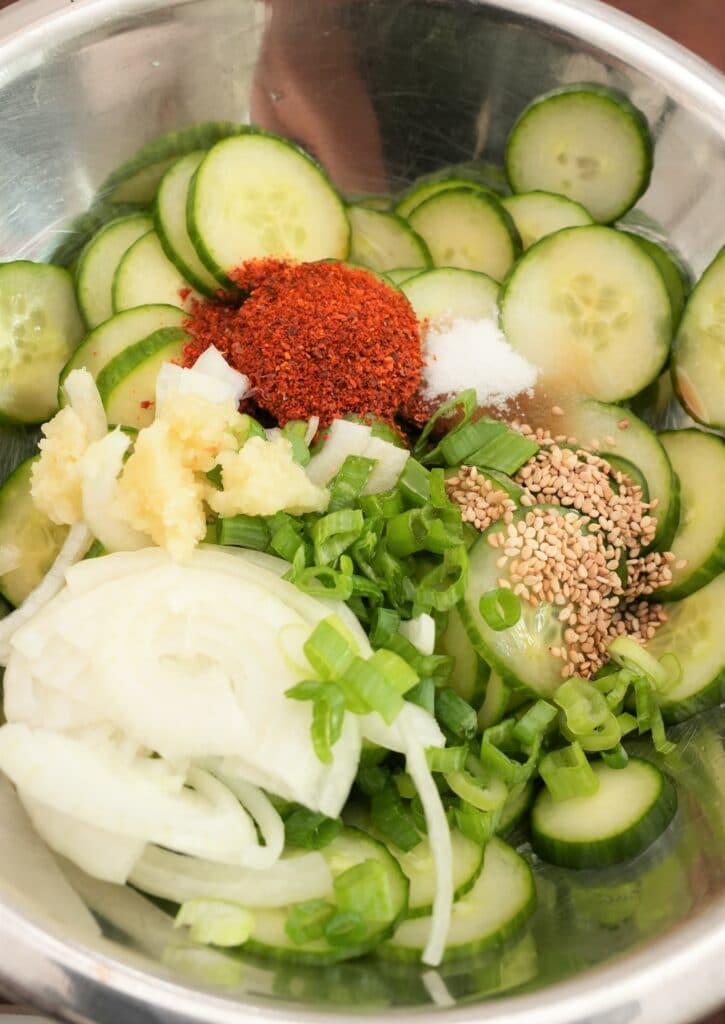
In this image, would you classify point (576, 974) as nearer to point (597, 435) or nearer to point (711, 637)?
point (711, 637)

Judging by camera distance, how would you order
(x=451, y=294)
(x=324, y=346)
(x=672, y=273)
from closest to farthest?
(x=324, y=346)
(x=451, y=294)
(x=672, y=273)

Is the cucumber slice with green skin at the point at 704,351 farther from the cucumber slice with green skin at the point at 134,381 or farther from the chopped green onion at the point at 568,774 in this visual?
the cucumber slice with green skin at the point at 134,381

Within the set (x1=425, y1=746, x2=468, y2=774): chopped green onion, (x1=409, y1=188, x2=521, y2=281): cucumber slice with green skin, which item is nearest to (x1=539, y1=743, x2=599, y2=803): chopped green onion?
(x1=425, y1=746, x2=468, y2=774): chopped green onion

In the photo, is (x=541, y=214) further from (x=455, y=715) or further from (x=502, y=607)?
(x=455, y=715)

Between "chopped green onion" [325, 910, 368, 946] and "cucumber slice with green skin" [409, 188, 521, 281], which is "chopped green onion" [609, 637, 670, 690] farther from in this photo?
"cucumber slice with green skin" [409, 188, 521, 281]

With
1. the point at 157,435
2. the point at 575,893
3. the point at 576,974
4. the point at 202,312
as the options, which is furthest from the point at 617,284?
the point at 576,974

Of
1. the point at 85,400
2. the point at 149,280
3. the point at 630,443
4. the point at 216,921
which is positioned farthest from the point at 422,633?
the point at 149,280

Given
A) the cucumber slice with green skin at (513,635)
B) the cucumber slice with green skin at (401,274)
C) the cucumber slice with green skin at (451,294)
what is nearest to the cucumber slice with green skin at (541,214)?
the cucumber slice with green skin at (451,294)

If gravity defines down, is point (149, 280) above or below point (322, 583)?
above
